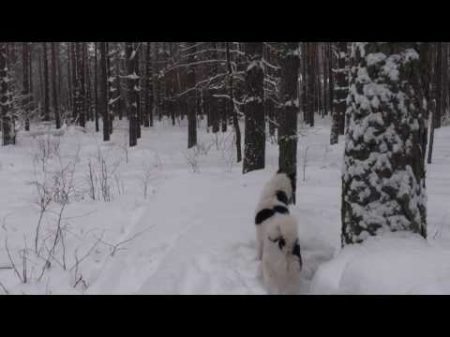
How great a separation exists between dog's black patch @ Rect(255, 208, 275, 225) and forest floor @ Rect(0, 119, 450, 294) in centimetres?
34

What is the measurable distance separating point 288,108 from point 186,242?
3994 millimetres

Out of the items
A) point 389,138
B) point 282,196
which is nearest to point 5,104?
point 282,196

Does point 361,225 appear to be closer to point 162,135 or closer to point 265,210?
point 265,210

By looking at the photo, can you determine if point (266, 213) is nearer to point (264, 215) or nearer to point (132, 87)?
point (264, 215)

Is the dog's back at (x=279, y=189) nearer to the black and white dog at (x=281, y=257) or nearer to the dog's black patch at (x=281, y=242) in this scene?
the black and white dog at (x=281, y=257)

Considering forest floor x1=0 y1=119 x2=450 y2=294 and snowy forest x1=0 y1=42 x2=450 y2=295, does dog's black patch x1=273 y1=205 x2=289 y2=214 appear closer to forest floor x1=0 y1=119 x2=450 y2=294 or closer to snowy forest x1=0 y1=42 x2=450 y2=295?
snowy forest x1=0 y1=42 x2=450 y2=295

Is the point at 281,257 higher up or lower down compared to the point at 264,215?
lower down

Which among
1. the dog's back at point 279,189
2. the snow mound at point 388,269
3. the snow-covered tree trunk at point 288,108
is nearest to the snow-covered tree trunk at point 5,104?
the snow-covered tree trunk at point 288,108

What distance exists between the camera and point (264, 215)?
4.78 meters

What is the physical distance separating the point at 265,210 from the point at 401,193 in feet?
5.17

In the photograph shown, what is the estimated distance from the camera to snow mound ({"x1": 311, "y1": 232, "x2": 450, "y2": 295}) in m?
2.64

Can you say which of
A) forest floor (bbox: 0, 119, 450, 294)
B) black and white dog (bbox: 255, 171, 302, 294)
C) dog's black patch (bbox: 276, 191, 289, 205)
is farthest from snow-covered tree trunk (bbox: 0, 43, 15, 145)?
black and white dog (bbox: 255, 171, 302, 294)
